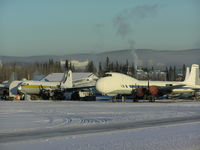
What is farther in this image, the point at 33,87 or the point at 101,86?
the point at 33,87

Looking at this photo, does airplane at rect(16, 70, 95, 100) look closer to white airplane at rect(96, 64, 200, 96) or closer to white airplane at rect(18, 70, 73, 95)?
white airplane at rect(18, 70, 73, 95)

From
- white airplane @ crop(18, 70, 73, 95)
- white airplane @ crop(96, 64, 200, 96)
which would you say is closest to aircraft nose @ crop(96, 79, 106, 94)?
white airplane @ crop(96, 64, 200, 96)

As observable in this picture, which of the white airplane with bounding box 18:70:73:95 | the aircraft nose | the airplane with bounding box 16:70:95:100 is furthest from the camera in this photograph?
the airplane with bounding box 16:70:95:100

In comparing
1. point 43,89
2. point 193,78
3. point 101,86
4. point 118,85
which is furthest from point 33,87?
point 193,78

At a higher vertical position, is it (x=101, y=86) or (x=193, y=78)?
(x=193, y=78)

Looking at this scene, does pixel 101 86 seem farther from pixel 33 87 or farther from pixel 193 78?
pixel 193 78

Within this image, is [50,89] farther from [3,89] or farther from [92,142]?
[92,142]

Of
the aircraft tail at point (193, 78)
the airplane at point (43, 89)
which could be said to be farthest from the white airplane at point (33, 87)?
the aircraft tail at point (193, 78)

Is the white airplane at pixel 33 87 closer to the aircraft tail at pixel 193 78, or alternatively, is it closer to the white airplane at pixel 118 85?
the white airplane at pixel 118 85

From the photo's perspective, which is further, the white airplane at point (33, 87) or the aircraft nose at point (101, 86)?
the white airplane at point (33, 87)

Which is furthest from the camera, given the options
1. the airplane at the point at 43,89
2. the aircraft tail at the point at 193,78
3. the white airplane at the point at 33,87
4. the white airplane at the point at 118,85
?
the aircraft tail at the point at 193,78

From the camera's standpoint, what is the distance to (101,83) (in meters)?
57.7

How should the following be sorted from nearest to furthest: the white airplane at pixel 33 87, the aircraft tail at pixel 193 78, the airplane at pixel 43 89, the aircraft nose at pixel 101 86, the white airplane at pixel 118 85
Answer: the aircraft nose at pixel 101 86 < the white airplane at pixel 118 85 < the white airplane at pixel 33 87 < the airplane at pixel 43 89 < the aircraft tail at pixel 193 78

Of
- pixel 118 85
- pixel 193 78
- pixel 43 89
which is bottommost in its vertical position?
pixel 43 89
